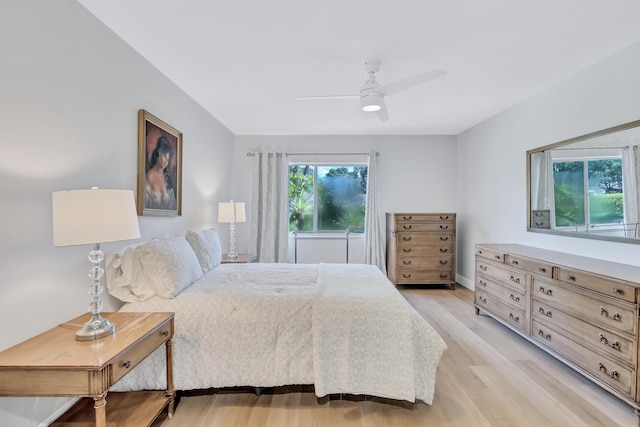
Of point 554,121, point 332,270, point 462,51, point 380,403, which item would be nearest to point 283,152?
point 332,270

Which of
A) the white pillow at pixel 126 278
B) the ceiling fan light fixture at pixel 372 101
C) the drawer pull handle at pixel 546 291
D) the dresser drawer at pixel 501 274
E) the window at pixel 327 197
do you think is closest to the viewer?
the white pillow at pixel 126 278

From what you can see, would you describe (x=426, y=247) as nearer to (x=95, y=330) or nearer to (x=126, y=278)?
(x=126, y=278)

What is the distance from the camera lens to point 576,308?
7.34ft

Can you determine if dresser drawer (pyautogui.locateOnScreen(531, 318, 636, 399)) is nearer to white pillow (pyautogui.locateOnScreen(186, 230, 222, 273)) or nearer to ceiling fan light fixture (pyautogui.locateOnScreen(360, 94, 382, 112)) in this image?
ceiling fan light fixture (pyautogui.locateOnScreen(360, 94, 382, 112))

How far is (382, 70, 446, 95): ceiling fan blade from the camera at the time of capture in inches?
94.0

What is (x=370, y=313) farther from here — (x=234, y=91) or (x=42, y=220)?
(x=234, y=91)

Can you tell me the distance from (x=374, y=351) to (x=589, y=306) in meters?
1.57

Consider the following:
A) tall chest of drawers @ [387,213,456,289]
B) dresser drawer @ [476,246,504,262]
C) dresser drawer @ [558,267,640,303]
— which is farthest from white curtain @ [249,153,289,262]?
dresser drawer @ [558,267,640,303]

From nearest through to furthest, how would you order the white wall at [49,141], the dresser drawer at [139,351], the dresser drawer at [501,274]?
the dresser drawer at [139,351] → the white wall at [49,141] → the dresser drawer at [501,274]

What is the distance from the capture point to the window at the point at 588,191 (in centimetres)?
246

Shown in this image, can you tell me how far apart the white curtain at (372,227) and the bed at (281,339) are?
2915mm

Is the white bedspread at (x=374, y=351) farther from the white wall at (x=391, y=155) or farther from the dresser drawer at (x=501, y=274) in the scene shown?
the white wall at (x=391, y=155)

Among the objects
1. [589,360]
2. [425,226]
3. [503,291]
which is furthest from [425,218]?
[589,360]

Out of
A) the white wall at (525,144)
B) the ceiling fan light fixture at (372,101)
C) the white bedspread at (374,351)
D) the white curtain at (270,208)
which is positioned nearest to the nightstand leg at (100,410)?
the white bedspread at (374,351)
